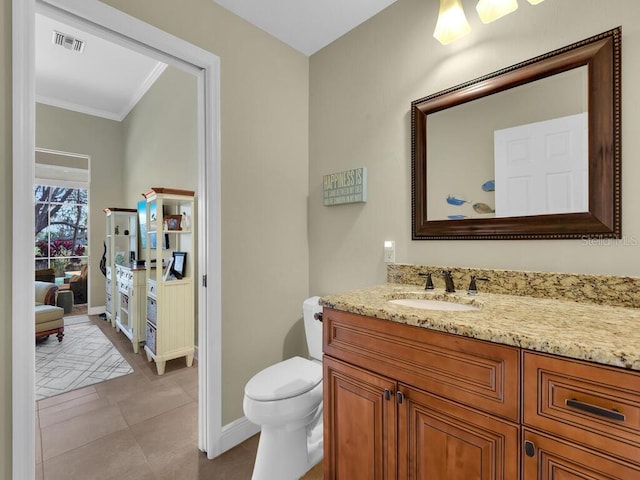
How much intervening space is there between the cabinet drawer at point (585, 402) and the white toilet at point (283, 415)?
98 centimetres

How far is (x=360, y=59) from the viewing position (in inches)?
77.7

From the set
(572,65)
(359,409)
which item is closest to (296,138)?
(572,65)

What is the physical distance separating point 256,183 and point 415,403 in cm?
152

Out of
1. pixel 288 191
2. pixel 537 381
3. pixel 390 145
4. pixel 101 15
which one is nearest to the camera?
pixel 537 381

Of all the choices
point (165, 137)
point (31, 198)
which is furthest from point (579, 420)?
point (165, 137)

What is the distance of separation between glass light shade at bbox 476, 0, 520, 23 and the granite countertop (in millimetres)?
1159

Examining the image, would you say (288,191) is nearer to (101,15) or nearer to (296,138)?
(296,138)

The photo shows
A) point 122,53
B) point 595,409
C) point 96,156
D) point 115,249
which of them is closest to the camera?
point 595,409

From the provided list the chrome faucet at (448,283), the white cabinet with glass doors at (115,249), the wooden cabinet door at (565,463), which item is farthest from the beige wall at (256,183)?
the white cabinet with glass doors at (115,249)

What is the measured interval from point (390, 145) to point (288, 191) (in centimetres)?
78

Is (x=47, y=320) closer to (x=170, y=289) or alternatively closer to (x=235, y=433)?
(x=170, y=289)

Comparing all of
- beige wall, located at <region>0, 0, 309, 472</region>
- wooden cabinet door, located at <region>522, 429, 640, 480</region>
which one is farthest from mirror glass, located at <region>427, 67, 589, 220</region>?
beige wall, located at <region>0, 0, 309, 472</region>

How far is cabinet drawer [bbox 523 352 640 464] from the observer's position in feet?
2.19

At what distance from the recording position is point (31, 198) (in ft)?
4.11
